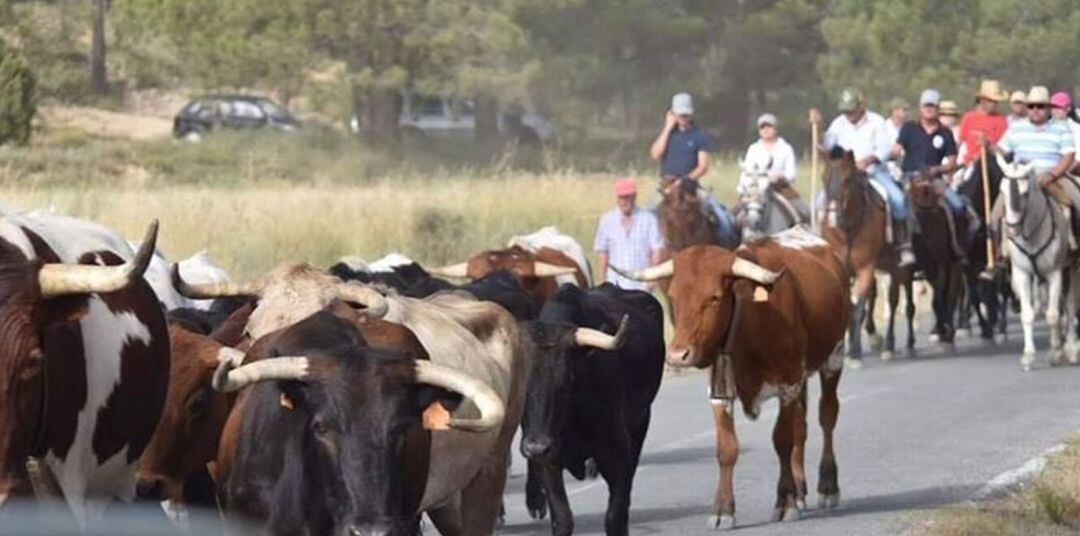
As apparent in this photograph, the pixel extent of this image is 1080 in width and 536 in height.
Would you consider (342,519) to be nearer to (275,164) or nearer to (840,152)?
(840,152)

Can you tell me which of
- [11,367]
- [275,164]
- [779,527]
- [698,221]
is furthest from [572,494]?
[275,164]

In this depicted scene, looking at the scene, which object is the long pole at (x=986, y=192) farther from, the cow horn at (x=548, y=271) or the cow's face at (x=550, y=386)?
the cow's face at (x=550, y=386)

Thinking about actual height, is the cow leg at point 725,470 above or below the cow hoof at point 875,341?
above

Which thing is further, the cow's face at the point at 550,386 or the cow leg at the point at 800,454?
the cow leg at the point at 800,454

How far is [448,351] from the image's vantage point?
10703 mm

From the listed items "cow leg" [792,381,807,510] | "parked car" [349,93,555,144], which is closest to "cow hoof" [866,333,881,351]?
"cow leg" [792,381,807,510]

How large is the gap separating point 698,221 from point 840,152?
1.89 m

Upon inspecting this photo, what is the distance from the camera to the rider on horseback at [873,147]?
2889 cm

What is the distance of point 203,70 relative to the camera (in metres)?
63.2

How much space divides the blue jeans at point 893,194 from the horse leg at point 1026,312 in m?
1.61

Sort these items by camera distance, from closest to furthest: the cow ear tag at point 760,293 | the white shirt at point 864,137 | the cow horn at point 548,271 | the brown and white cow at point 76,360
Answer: the brown and white cow at point 76,360, the cow ear tag at point 760,293, the cow horn at point 548,271, the white shirt at point 864,137

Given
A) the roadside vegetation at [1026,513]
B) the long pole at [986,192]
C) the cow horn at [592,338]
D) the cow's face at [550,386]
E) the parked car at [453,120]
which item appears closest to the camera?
the cow horn at [592,338]

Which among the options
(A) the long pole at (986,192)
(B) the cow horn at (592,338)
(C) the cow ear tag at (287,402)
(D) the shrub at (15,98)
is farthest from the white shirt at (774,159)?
(D) the shrub at (15,98)

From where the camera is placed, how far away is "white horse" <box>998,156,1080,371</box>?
2709cm
